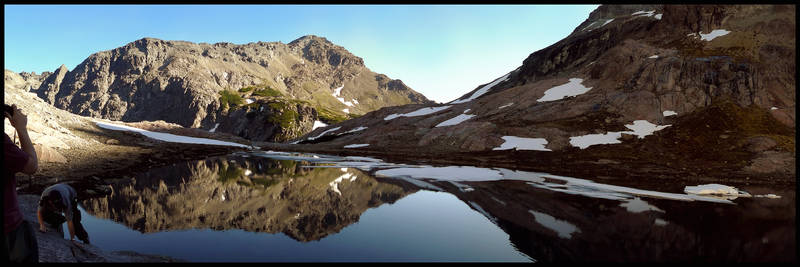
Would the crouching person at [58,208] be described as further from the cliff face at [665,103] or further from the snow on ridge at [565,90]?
the snow on ridge at [565,90]

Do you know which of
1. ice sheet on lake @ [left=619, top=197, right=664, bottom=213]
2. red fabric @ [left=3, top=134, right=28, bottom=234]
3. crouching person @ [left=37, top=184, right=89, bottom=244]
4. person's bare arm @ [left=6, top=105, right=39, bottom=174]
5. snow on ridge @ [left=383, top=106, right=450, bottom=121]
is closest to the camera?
red fabric @ [left=3, top=134, right=28, bottom=234]

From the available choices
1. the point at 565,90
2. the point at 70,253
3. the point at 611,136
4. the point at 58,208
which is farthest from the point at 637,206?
the point at 565,90

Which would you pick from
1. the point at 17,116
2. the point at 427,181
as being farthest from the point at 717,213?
the point at 17,116

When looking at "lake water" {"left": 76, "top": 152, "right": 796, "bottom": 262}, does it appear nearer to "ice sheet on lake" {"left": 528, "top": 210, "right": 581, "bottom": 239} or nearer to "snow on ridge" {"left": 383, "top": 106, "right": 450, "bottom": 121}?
"ice sheet on lake" {"left": 528, "top": 210, "right": 581, "bottom": 239}

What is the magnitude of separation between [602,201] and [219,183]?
2951 cm

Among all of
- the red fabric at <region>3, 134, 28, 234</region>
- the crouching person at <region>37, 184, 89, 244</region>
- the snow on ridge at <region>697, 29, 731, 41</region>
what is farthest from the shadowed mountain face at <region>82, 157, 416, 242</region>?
the snow on ridge at <region>697, 29, 731, 41</region>

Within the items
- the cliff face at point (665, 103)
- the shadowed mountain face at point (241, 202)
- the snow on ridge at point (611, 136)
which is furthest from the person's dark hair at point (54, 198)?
the snow on ridge at point (611, 136)

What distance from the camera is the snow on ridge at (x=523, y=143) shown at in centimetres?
5780

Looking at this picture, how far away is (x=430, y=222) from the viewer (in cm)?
1698

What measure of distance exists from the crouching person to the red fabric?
7.53m

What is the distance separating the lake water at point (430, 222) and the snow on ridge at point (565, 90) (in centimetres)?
5454

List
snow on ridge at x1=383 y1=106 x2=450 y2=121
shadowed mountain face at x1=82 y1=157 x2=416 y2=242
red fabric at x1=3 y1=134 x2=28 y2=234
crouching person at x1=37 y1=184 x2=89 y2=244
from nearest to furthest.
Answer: red fabric at x1=3 y1=134 x2=28 y2=234 → crouching person at x1=37 y1=184 x2=89 y2=244 → shadowed mountain face at x1=82 y1=157 x2=416 y2=242 → snow on ridge at x1=383 y1=106 x2=450 y2=121

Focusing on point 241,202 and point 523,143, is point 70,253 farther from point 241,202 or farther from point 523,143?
point 523,143

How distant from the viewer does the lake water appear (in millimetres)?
12188
